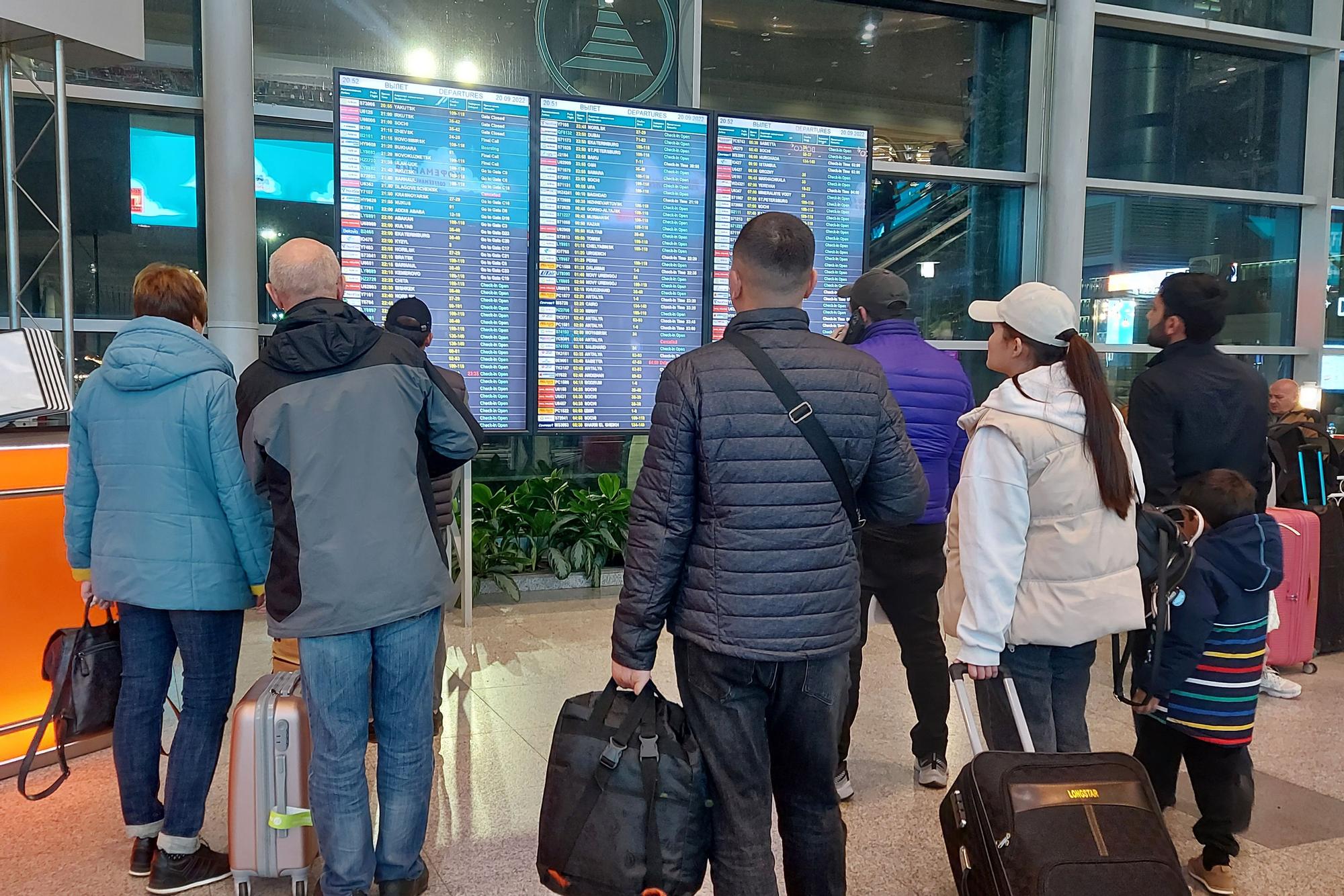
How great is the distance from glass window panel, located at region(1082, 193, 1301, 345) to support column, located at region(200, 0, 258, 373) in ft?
19.9

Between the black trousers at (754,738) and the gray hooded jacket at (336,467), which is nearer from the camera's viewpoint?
the black trousers at (754,738)

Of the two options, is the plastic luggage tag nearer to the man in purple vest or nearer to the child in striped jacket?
the man in purple vest

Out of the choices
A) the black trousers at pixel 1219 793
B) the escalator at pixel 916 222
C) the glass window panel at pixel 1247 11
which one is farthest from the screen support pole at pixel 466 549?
the glass window panel at pixel 1247 11

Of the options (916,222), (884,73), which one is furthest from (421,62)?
(916,222)

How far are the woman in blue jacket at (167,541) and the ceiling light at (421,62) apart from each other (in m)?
4.11

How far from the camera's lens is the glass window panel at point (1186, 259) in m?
7.97

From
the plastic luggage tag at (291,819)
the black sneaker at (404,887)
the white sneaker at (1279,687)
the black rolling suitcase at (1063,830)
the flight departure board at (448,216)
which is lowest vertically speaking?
the white sneaker at (1279,687)

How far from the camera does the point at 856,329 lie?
11.0ft

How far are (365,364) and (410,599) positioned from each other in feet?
1.87

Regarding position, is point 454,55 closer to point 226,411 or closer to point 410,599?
point 226,411

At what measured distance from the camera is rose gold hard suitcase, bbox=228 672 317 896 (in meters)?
2.56

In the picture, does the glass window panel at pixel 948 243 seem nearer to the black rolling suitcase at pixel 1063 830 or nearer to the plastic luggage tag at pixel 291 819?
the black rolling suitcase at pixel 1063 830

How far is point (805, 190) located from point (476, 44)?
2.40 meters

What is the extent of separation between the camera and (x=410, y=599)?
240cm
